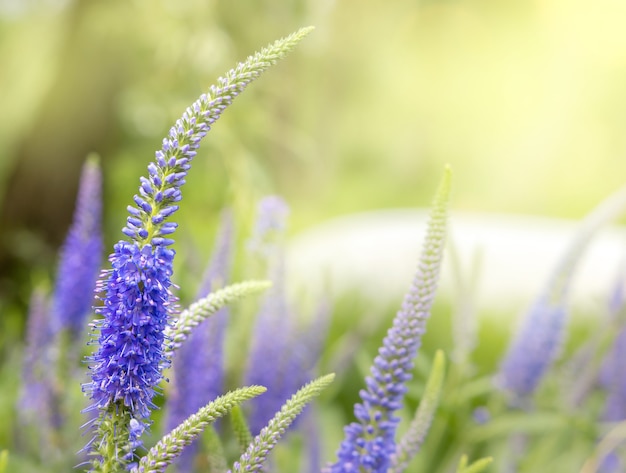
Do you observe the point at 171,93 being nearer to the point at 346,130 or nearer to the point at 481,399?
the point at 481,399

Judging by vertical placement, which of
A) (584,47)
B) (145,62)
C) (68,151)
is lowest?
(68,151)

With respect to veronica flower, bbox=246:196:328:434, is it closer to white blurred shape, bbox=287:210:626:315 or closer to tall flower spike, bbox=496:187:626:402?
tall flower spike, bbox=496:187:626:402

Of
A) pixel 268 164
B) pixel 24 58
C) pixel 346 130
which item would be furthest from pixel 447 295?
pixel 346 130

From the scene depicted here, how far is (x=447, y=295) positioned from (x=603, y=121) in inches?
430

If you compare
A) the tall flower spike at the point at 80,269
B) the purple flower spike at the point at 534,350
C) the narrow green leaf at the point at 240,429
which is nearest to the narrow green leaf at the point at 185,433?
the narrow green leaf at the point at 240,429

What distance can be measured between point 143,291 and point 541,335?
1609 millimetres

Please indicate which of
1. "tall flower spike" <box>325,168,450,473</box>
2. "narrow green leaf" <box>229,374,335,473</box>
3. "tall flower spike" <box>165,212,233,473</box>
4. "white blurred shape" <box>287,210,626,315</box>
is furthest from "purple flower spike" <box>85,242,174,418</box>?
"white blurred shape" <box>287,210,626,315</box>

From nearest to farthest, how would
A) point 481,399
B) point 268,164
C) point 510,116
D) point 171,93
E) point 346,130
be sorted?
point 481,399 < point 171,93 < point 268,164 < point 510,116 < point 346,130

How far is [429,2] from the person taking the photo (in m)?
14.4

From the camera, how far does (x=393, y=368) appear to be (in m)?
1.26

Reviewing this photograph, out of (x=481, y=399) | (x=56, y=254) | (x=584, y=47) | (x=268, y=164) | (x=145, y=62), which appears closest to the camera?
(x=481, y=399)

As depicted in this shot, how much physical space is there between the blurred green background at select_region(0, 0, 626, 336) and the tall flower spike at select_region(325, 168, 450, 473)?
1.18m

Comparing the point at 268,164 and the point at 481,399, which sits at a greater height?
the point at 268,164

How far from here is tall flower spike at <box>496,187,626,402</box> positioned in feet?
7.59
